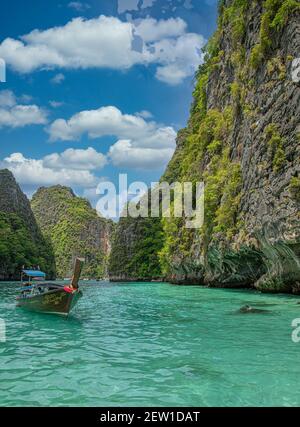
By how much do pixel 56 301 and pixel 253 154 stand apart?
1681 cm

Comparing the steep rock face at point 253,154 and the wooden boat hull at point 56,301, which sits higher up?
the steep rock face at point 253,154

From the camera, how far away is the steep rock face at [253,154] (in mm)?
22969

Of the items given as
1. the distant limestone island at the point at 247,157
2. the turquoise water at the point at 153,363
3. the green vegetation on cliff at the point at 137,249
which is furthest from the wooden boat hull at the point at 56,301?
the green vegetation on cliff at the point at 137,249

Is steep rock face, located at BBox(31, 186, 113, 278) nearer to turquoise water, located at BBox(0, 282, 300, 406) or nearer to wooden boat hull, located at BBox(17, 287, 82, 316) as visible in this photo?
wooden boat hull, located at BBox(17, 287, 82, 316)

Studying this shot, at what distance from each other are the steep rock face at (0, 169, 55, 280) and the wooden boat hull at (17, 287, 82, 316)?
6075 cm

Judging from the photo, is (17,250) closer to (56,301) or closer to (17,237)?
(17,237)

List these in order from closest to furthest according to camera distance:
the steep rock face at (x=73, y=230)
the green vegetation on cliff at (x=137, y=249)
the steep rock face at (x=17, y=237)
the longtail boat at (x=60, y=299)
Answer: the longtail boat at (x=60, y=299)
the steep rock face at (x=17, y=237)
the green vegetation on cliff at (x=137, y=249)
the steep rock face at (x=73, y=230)

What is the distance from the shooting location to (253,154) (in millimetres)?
27797

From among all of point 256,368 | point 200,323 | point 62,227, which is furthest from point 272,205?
point 62,227

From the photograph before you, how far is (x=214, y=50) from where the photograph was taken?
46531 millimetres

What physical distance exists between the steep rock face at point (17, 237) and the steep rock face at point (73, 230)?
178 ft

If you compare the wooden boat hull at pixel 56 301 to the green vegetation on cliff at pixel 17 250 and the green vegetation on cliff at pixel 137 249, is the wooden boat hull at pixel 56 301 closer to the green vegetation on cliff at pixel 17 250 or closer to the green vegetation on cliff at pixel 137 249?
the green vegetation on cliff at pixel 17 250

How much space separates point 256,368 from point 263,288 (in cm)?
2194

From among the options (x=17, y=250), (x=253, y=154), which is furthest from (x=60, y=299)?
(x=17, y=250)
